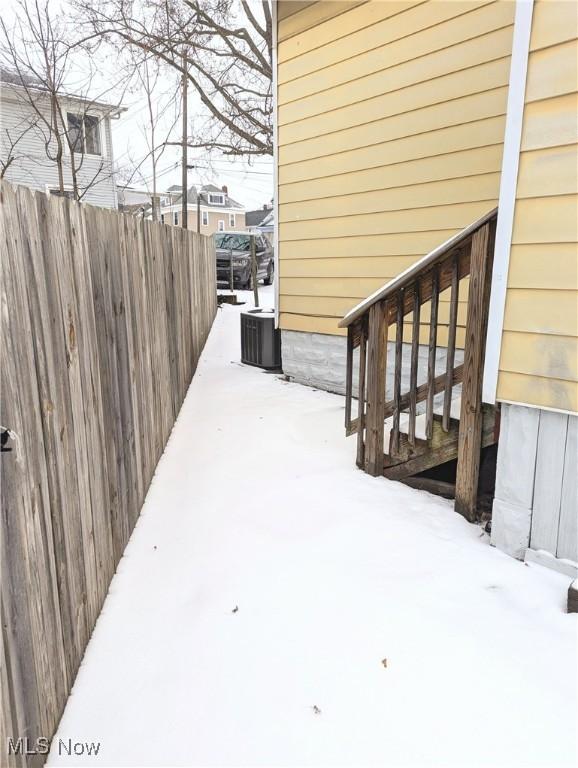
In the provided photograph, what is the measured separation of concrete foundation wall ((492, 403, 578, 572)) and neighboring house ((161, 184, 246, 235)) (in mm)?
34673

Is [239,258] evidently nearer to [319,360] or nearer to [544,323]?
[319,360]

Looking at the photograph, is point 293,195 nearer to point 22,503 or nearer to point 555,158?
point 555,158

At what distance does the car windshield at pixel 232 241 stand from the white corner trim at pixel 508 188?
49.8 feet

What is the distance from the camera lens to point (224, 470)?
3229 mm

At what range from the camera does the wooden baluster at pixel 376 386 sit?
2.97 metres

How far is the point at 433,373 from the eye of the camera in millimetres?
2828

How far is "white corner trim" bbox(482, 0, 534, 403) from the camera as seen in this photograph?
201 cm

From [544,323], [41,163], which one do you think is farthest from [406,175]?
[41,163]

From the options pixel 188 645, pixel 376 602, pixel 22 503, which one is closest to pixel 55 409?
pixel 22 503

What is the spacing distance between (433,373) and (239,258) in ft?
45.7

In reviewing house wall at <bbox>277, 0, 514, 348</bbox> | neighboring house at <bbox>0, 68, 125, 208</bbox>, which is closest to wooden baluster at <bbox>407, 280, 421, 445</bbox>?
house wall at <bbox>277, 0, 514, 348</bbox>

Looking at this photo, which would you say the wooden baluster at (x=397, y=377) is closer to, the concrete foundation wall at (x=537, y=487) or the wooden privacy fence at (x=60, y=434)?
the concrete foundation wall at (x=537, y=487)

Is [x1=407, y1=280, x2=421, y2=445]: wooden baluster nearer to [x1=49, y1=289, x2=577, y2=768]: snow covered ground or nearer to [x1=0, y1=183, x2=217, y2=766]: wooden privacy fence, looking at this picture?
[x1=49, y1=289, x2=577, y2=768]: snow covered ground

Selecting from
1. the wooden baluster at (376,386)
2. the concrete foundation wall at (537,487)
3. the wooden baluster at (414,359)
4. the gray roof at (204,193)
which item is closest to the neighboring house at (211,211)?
the gray roof at (204,193)
